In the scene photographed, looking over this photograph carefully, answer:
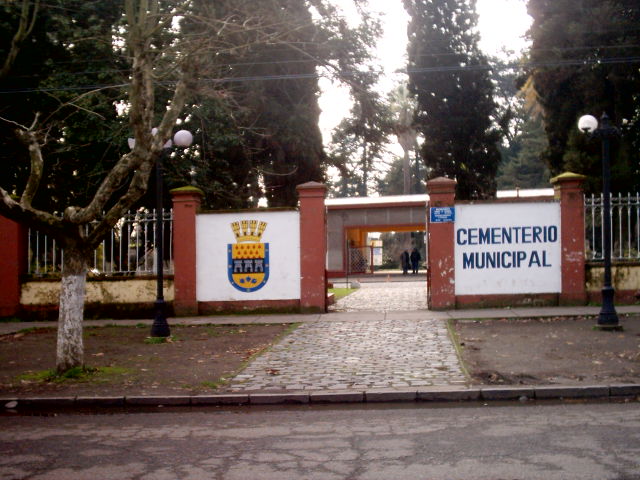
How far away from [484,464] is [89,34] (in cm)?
1864

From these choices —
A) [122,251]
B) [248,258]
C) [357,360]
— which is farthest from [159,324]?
[122,251]

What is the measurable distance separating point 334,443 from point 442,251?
10.7 m

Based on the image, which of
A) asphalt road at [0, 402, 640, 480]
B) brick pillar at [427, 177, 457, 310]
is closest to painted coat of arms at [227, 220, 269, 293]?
brick pillar at [427, 177, 457, 310]

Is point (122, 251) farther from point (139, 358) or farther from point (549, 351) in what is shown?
point (549, 351)

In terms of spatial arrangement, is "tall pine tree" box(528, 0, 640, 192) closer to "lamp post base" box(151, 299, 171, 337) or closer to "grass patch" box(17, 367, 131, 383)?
"lamp post base" box(151, 299, 171, 337)

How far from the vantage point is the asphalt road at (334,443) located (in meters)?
5.35

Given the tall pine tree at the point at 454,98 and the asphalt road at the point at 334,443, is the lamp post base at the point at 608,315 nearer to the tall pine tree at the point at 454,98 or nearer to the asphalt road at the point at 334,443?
the asphalt road at the point at 334,443

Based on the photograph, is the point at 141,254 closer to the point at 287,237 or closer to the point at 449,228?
the point at 287,237

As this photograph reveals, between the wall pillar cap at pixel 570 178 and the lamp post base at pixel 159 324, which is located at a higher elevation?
the wall pillar cap at pixel 570 178

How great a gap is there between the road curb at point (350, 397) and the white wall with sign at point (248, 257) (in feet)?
28.1

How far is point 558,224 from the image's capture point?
53.7 feet

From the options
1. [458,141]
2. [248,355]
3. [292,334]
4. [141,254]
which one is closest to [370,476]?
[248,355]

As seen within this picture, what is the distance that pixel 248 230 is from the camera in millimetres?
17016

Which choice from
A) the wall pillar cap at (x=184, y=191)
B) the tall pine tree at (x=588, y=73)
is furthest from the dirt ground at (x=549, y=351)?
the tall pine tree at (x=588, y=73)
